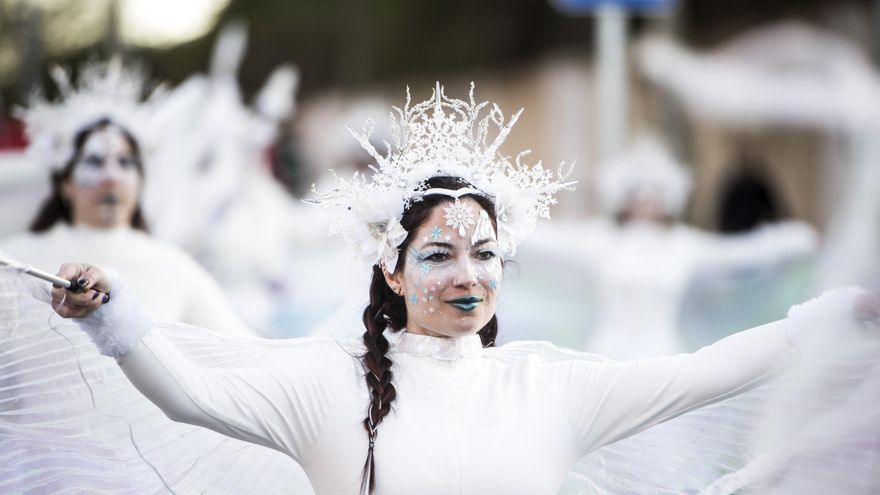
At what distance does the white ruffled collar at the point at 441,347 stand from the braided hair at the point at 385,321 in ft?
0.21

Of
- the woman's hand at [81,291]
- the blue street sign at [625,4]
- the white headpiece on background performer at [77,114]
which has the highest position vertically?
the blue street sign at [625,4]

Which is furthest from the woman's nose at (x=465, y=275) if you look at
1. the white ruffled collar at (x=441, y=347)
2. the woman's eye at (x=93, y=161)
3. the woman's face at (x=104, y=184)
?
the woman's eye at (x=93, y=161)

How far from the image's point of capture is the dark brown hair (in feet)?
19.7

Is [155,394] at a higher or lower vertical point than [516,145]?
lower

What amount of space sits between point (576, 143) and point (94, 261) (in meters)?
12.1

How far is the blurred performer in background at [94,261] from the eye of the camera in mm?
3725

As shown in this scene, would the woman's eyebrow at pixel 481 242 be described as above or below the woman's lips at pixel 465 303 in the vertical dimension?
above

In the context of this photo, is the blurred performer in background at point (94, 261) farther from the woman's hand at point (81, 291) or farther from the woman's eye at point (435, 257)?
the woman's eye at point (435, 257)

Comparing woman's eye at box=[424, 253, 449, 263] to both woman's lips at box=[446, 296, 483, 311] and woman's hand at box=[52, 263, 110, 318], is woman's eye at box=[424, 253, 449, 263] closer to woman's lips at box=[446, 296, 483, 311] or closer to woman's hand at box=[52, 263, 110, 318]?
woman's lips at box=[446, 296, 483, 311]

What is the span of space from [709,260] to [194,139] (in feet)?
10.3

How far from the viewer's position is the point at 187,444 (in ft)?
12.0

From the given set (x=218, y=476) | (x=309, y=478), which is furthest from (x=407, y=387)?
(x=218, y=476)

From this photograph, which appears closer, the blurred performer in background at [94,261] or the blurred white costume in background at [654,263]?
the blurred performer in background at [94,261]

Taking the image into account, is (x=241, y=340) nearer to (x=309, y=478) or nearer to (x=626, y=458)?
(x=309, y=478)
